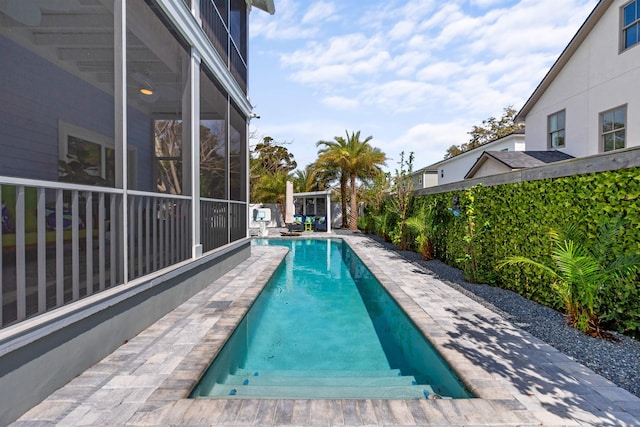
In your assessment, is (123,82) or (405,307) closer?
(123,82)

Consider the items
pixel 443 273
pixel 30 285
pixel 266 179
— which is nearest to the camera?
pixel 30 285

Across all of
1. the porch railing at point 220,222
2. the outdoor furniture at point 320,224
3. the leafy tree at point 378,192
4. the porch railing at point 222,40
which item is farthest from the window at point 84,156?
the outdoor furniture at point 320,224

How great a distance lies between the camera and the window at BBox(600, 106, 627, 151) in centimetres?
910

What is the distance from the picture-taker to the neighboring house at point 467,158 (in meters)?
15.8

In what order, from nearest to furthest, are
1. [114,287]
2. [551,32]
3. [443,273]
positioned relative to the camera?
[114,287]
[443,273]
[551,32]

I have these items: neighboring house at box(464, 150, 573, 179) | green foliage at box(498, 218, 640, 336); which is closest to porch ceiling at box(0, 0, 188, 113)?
green foliage at box(498, 218, 640, 336)

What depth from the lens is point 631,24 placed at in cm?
869

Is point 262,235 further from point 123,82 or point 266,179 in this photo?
point 123,82

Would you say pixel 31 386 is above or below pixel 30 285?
below

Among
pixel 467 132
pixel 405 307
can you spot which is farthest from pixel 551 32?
pixel 467 132

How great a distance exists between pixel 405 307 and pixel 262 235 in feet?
41.1

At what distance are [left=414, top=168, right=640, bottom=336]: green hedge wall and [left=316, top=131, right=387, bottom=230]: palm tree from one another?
11112 mm

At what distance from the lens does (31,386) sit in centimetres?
237

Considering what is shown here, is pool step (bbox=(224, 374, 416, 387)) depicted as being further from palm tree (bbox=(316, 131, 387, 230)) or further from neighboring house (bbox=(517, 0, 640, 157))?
palm tree (bbox=(316, 131, 387, 230))
